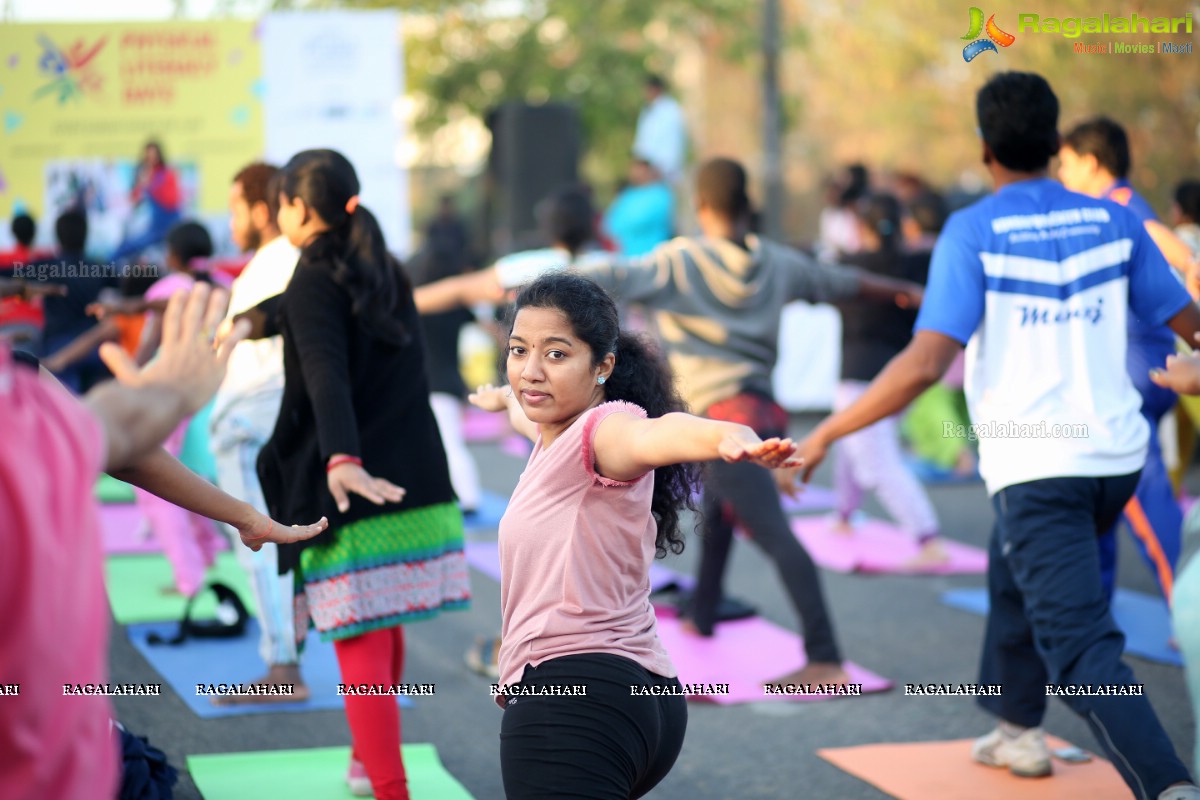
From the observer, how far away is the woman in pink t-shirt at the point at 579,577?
105 inches

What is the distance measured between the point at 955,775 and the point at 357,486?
217 cm

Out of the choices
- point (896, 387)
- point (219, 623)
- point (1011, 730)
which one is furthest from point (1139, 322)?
point (219, 623)

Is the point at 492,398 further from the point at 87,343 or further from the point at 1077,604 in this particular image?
the point at 87,343

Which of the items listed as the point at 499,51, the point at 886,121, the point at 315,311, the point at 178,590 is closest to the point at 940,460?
the point at 178,590

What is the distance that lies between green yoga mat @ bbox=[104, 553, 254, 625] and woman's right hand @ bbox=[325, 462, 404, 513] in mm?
2943

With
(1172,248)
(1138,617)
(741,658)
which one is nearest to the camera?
(1172,248)

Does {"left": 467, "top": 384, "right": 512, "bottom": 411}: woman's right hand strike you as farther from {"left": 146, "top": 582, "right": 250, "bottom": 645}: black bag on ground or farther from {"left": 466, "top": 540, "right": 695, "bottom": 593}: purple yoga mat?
{"left": 466, "top": 540, "right": 695, "bottom": 593}: purple yoga mat

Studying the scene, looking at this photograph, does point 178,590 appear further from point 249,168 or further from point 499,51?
point 499,51

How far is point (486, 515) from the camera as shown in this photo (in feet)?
29.7

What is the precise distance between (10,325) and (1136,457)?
19.5ft

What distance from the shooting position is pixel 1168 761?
3471 millimetres

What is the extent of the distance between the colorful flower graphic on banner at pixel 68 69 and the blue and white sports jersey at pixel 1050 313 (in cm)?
668

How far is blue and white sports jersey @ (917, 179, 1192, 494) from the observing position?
389 cm

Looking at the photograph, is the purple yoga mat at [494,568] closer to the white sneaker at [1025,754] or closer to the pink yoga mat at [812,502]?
the pink yoga mat at [812,502]
